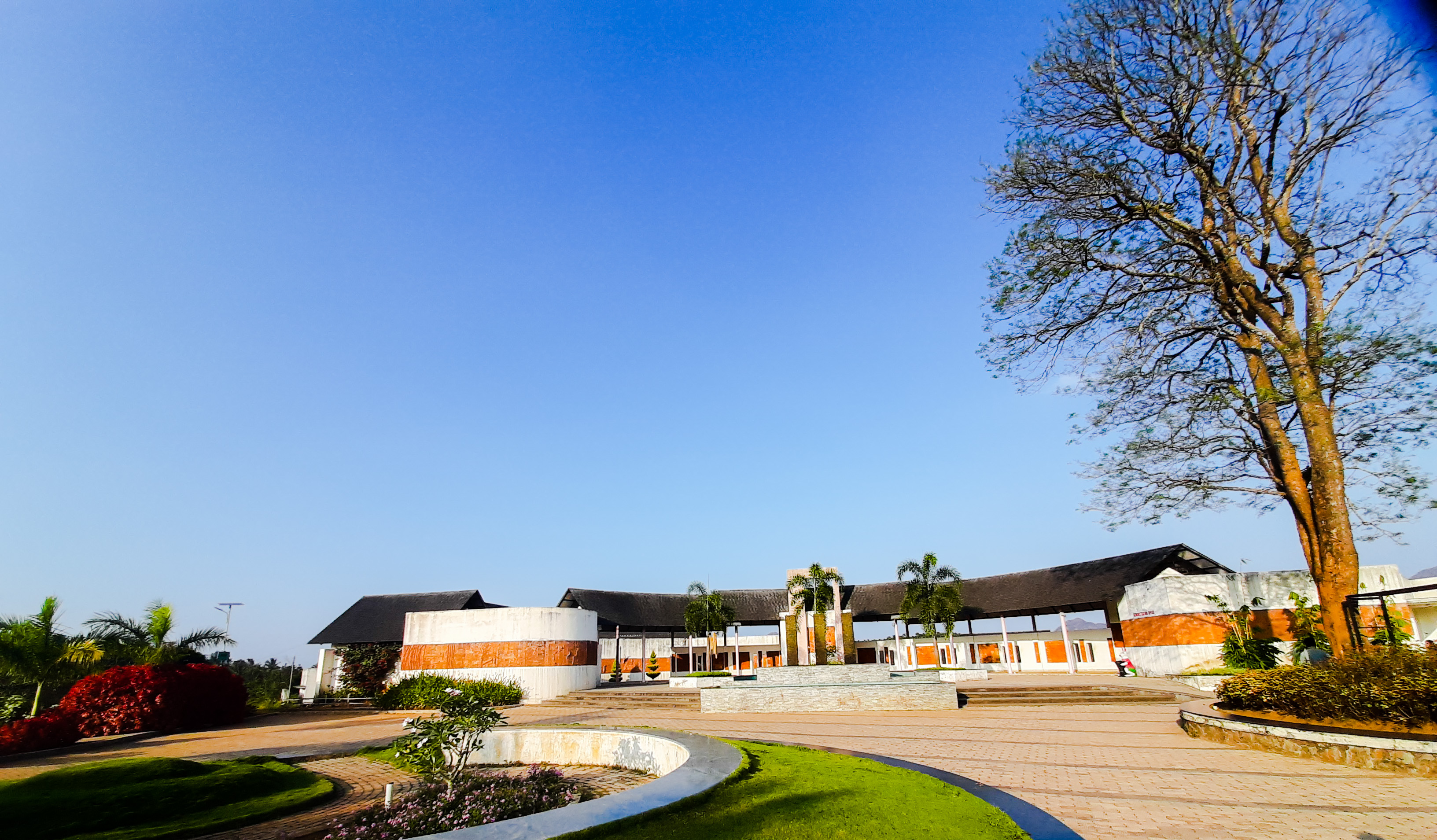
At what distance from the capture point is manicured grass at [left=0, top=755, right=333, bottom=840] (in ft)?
19.9

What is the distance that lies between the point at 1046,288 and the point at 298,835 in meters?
16.3

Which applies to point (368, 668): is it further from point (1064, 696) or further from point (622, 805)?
point (622, 805)

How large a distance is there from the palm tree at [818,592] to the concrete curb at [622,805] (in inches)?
813

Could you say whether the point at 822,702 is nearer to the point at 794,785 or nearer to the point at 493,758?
the point at 493,758

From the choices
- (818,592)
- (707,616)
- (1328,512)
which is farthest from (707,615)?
(1328,512)

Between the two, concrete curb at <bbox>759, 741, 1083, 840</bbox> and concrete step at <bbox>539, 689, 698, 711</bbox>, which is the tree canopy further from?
concrete curb at <bbox>759, 741, 1083, 840</bbox>

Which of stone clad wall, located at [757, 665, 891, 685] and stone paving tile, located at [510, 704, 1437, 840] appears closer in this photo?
stone paving tile, located at [510, 704, 1437, 840]

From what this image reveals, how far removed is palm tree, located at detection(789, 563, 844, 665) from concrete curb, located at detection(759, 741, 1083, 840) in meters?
19.8

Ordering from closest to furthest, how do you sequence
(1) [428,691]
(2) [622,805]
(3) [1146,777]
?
(2) [622,805] → (3) [1146,777] → (1) [428,691]

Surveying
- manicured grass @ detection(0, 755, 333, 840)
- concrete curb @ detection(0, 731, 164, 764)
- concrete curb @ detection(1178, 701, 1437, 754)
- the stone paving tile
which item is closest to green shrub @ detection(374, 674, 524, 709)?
concrete curb @ detection(0, 731, 164, 764)

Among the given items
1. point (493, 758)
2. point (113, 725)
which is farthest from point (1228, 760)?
point (113, 725)

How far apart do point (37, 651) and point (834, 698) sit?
21.4m

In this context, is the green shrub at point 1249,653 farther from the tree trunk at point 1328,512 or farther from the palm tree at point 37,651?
the palm tree at point 37,651

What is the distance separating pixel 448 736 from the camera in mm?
8031
